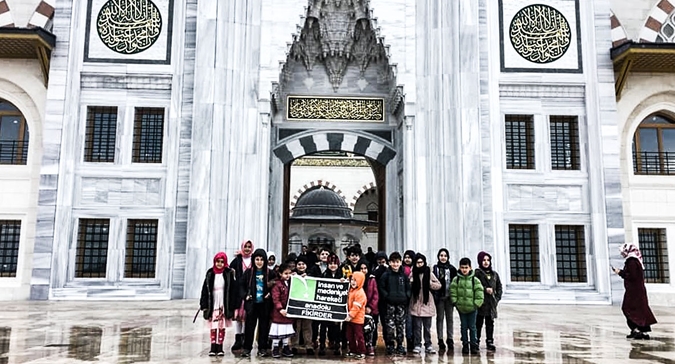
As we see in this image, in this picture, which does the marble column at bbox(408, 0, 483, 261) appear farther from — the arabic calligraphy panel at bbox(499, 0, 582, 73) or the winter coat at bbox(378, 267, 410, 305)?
the winter coat at bbox(378, 267, 410, 305)

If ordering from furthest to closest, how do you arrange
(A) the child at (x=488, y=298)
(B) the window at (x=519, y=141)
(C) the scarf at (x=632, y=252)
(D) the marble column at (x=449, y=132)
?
(B) the window at (x=519, y=141) → (D) the marble column at (x=449, y=132) → (C) the scarf at (x=632, y=252) → (A) the child at (x=488, y=298)

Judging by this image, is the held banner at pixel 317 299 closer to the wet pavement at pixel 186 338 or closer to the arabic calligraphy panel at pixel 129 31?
the wet pavement at pixel 186 338

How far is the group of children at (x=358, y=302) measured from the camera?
5.38 meters

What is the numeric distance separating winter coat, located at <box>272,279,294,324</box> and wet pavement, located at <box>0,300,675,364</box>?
1.29ft

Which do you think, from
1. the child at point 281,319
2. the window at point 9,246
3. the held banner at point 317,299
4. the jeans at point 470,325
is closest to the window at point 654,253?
the jeans at point 470,325

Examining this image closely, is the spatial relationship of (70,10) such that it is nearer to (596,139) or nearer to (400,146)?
(400,146)

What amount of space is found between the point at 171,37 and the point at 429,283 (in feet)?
29.4

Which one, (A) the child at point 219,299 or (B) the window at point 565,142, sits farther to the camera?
(B) the window at point 565,142

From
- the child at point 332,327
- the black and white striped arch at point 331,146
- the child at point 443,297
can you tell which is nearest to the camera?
the child at point 332,327

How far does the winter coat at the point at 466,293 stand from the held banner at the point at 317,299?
113cm

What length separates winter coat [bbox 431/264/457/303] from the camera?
5891mm

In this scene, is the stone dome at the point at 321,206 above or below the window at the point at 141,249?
above

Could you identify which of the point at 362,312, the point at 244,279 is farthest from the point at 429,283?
the point at 244,279

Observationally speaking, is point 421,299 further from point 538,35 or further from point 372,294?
point 538,35
